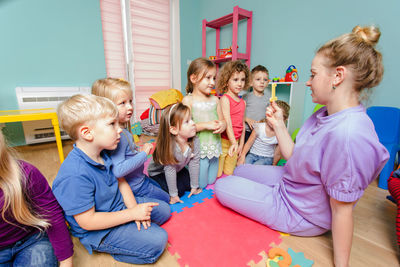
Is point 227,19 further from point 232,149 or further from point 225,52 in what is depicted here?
point 232,149

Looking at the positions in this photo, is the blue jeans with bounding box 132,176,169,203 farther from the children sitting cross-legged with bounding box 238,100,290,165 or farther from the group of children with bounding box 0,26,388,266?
the children sitting cross-legged with bounding box 238,100,290,165

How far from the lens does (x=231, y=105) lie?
65.7 inches

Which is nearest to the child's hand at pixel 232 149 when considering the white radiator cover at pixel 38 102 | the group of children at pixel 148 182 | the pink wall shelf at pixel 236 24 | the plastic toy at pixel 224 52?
the group of children at pixel 148 182

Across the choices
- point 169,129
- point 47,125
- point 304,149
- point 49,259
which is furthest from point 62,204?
point 47,125

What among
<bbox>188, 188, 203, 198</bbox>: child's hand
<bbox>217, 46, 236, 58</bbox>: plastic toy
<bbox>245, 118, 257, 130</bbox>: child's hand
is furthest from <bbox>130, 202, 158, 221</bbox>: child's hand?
<bbox>217, 46, 236, 58</bbox>: plastic toy

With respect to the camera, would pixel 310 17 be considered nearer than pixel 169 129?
No

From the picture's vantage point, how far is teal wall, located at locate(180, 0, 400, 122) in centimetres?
176

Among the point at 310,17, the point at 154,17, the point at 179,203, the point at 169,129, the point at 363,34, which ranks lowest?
the point at 179,203

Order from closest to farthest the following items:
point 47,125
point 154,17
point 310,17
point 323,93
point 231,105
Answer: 1. point 323,93
2. point 231,105
3. point 310,17
4. point 47,125
5. point 154,17

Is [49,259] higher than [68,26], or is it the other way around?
[68,26]

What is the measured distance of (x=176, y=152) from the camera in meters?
1.30

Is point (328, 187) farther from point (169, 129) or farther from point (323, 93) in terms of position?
point (169, 129)

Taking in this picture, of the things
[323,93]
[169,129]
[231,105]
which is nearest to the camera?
[323,93]

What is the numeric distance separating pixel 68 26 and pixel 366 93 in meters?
3.19
